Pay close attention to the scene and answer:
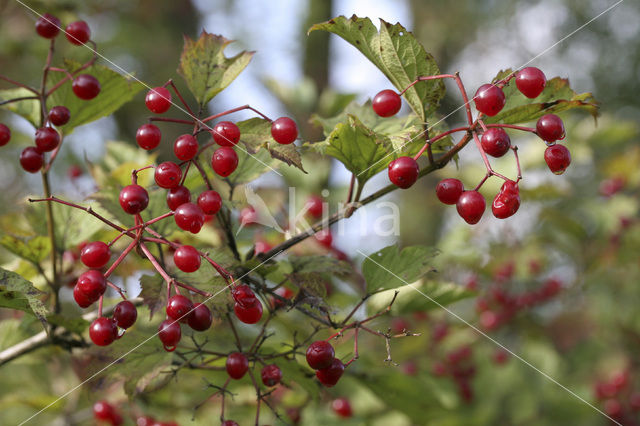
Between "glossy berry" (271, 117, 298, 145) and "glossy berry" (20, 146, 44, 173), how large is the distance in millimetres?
384

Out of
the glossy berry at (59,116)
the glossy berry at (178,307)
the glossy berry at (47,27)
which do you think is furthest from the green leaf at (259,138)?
the glossy berry at (47,27)

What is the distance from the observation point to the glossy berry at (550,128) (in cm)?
66

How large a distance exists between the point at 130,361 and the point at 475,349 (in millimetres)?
1727

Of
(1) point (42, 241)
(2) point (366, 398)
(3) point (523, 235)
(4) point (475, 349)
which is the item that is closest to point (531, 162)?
(3) point (523, 235)

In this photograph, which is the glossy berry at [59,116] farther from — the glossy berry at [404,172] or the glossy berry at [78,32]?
the glossy berry at [404,172]

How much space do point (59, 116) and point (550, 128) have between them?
0.72m

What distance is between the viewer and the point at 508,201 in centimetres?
67

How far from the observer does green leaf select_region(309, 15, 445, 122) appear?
692mm

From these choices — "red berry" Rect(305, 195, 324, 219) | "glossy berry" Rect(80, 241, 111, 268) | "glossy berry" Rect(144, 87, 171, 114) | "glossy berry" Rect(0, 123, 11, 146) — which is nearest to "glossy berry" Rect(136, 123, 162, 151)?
"glossy berry" Rect(144, 87, 171, 114)

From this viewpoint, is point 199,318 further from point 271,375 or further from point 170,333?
point 271,375

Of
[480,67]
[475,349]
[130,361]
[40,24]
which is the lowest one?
[475,349]

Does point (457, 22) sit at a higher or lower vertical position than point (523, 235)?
higher

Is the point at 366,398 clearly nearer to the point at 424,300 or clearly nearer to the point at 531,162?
the point at 424,300

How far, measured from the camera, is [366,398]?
57.3 inches
